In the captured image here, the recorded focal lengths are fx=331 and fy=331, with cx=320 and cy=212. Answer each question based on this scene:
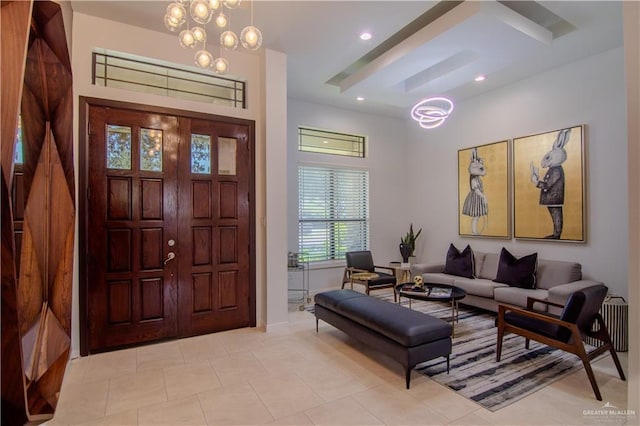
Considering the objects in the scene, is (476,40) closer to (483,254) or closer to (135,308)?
(483,254)

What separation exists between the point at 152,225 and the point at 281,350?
2.00 metres

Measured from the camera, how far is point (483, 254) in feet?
17.7

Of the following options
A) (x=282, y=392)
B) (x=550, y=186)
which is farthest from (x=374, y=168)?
(x=282, y=392)

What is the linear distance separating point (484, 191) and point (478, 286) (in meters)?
1.74

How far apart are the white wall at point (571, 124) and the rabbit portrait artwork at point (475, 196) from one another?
0.77ft

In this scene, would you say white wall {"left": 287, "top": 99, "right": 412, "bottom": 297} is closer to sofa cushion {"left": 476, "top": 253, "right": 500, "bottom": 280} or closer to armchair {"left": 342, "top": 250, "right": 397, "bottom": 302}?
armchair {"left": 342, "top": 250, "right": 397, "bottom": 302}

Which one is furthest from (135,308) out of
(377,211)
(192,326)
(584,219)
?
(584,219)

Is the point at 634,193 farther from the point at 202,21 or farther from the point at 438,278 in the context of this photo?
the point at 438,278

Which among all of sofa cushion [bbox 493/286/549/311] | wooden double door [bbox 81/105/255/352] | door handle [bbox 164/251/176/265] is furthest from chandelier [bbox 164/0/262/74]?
sofa cushion [bbox 493/286/549/311]

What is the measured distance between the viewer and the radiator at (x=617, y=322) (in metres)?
3.54

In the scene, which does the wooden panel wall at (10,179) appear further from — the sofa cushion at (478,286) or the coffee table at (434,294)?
the sofa cushion at (478,286)

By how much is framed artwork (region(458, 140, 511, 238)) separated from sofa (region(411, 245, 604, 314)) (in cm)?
49

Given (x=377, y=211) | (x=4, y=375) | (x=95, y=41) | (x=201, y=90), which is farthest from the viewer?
(x=377, y=211)

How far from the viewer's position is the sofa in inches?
157
